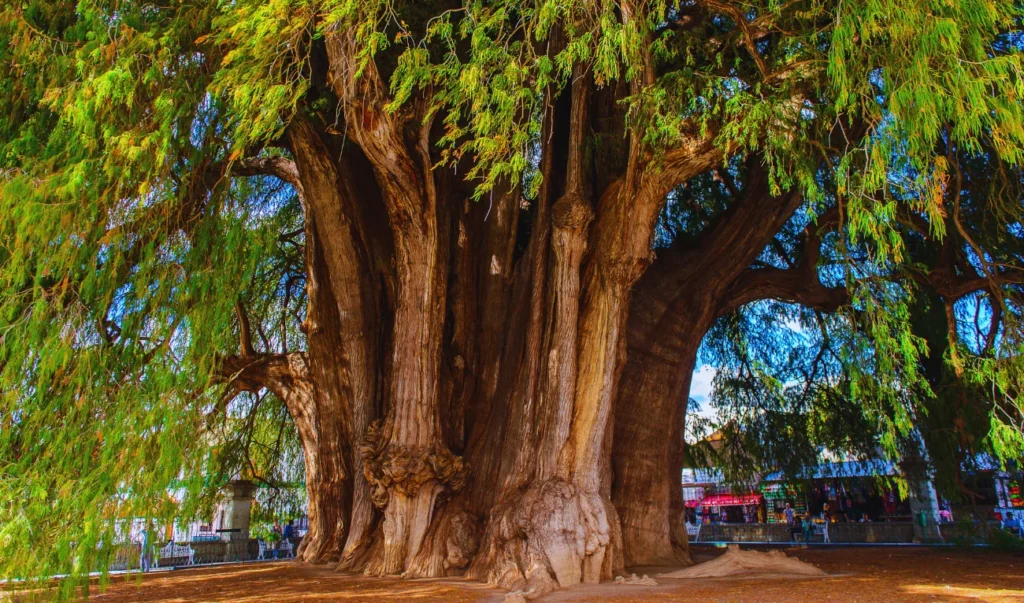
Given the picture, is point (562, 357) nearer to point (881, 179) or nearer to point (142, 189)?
point (881, 179)

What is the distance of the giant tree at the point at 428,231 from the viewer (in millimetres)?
4918

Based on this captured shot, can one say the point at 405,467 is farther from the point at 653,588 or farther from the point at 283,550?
the point at 283,550

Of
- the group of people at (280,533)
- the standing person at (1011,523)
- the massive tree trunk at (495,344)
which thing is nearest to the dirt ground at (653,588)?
the massive tree trunk at (495,344)

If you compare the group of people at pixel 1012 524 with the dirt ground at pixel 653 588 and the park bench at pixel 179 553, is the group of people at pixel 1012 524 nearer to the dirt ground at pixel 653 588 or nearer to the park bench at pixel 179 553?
the dirt ground at pixel 653 588

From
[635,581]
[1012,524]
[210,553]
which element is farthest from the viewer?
[1012,524]

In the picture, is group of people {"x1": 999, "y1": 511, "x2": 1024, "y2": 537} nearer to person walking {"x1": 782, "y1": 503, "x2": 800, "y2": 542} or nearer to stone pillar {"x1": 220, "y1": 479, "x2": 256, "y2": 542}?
person walking {"x1": 782, "y1": 503, "x2": 800, "y2": 542}

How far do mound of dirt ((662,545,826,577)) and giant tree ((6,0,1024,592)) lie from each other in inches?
40.1

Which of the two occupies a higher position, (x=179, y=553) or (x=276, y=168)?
(x=276, y=168)

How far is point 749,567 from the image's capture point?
720 centimetres

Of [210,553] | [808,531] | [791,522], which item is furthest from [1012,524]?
[210,553]

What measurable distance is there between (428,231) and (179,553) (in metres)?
7.95

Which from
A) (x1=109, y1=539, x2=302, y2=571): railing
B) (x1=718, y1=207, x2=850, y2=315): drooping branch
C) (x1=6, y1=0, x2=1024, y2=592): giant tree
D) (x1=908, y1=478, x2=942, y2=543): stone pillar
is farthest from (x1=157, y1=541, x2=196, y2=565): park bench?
(x1=908, y1=478, x2=942, y2=543): stone pillar

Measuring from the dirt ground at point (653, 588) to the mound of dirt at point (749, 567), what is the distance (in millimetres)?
310

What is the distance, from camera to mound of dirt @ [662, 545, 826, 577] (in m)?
6.96
